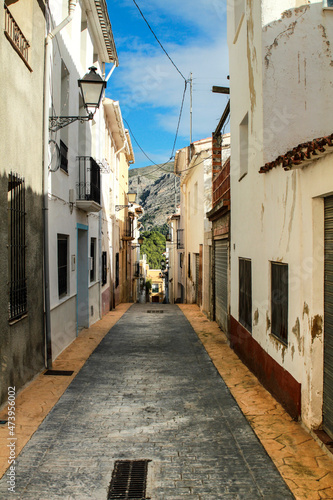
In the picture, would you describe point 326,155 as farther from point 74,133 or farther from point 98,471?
point 74,133

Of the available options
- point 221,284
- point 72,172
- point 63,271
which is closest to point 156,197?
point 221,284

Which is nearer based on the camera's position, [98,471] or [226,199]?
[98,471]

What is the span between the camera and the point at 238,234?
909cm

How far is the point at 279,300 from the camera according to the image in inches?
233

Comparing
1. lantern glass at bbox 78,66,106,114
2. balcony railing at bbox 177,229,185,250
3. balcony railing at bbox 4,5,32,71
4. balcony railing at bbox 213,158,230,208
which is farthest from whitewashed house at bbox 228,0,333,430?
balcony railing at bbox 177,229,185,250

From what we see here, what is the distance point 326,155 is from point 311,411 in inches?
108

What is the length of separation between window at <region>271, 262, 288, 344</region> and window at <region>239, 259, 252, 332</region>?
171cm

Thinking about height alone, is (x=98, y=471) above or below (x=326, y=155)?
below

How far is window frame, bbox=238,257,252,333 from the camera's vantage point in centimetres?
799

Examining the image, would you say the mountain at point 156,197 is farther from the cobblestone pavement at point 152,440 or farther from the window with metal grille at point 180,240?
the cobblestone pavement at point 152,440

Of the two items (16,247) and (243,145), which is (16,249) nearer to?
(16,247)

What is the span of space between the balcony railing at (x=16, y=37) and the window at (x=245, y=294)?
204 inches

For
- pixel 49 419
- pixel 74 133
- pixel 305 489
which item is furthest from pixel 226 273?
pixel 305 489

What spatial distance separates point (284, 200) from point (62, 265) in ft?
18.0
